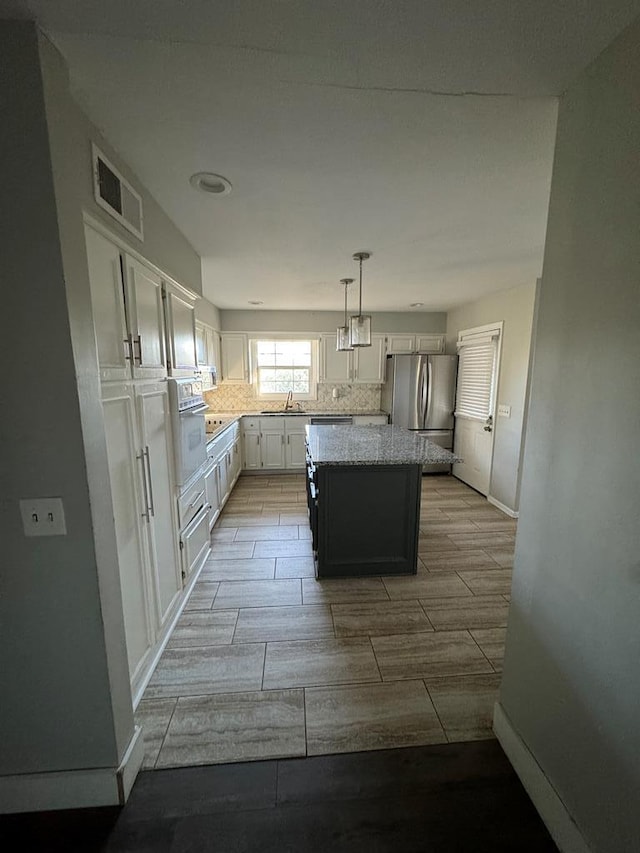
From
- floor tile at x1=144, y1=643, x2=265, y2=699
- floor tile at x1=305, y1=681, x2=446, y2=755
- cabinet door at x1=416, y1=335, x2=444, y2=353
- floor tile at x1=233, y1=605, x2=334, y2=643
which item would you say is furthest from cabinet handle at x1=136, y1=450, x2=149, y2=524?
cabinet door at x1=416, y1=335, x2=444, y2=353

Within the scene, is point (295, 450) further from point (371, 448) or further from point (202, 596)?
point (202, 596)

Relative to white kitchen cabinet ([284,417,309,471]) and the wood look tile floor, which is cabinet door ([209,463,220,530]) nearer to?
the wood look tile floor

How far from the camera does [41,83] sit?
0.91 metres

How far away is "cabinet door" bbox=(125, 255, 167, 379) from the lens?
1582 millimetres

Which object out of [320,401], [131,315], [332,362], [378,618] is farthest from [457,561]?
[332,362]

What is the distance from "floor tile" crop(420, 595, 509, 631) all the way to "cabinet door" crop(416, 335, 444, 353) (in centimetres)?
392

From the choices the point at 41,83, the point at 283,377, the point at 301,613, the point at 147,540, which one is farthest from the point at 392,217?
the point at 283,377

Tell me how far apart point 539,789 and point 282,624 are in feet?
4.45

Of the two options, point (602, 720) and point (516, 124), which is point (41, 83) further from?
point (602, 720)

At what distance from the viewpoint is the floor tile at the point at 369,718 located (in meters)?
1.43

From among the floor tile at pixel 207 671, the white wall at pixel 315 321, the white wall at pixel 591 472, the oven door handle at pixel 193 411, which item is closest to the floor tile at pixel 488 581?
the white wall at pixel 591 472

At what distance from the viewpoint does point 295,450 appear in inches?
204

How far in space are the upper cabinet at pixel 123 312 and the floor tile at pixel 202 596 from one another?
1531 mm

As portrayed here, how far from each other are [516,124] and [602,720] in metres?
2.00
